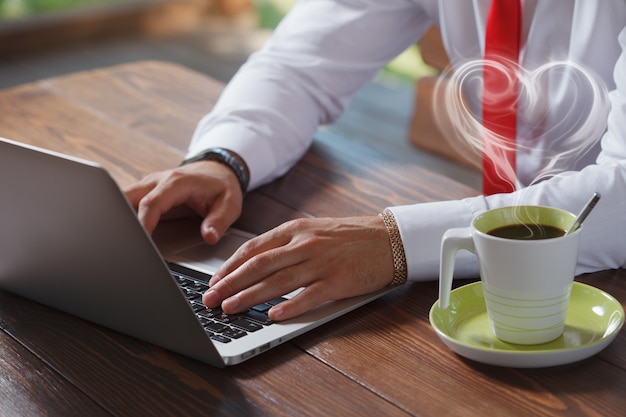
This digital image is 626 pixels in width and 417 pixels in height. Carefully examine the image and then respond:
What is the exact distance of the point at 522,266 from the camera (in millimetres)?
849

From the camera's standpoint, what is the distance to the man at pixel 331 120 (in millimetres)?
1047

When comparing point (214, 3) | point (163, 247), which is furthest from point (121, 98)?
point (214, 3)

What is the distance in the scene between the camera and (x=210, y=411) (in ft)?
2.73

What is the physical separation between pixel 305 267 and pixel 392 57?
2.88 ft

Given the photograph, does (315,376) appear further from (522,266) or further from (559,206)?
(559,206)

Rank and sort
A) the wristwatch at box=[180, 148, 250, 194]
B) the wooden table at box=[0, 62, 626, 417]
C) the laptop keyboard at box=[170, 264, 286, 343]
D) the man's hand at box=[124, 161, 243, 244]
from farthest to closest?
the wristwatch at box=[180, 148, 250, 194], the man's hand at box=[124, 161, 243, 244], the laptop keyboard at box=[170, 264, 286, 343], the wooden table at box=[0, 62, 626, 417]

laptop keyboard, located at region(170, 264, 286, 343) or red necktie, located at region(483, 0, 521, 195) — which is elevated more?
red necktie, located at region(483, 0, 521, 195)

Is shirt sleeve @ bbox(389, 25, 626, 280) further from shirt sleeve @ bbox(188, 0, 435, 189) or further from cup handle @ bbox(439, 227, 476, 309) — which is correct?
shirt sleeve @ bbox(188, 0, 435, 189)

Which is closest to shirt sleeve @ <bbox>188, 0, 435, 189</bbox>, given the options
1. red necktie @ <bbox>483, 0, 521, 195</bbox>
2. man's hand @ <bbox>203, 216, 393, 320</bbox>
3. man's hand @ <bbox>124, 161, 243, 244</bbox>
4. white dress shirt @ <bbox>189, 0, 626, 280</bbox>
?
white dress shirt @ <bbox>189, 0, 626, 280</bbox>

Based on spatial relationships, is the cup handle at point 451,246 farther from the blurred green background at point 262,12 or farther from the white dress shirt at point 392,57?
the blurred green background at point 262,12

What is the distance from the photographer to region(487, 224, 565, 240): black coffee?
900mm

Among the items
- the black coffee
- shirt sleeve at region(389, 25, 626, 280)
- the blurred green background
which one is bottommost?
the blurred green background

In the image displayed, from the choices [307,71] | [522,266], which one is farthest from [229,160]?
[522,266]

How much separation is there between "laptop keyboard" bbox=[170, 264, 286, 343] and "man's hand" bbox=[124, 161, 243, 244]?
177 mm
